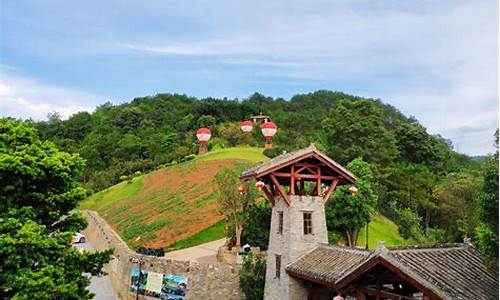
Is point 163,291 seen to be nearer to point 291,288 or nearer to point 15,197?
point 291,288

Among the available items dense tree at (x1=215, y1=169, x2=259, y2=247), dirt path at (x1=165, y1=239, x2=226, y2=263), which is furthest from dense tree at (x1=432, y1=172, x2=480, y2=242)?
dirt path at (x1=165, y1=239, x2=226, y2=263)

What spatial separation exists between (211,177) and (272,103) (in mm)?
53080

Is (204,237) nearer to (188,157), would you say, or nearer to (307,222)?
(307,222)

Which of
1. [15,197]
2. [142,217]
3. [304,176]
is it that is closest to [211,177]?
[142,217]

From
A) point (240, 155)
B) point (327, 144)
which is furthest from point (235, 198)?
point (240, 155)

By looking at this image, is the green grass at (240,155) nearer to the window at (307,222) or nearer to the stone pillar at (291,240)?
the stone pillar at (291,240)

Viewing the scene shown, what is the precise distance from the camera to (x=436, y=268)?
35.3 ft

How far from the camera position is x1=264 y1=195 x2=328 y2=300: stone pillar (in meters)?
15.3

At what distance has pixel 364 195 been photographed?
80.4 feet

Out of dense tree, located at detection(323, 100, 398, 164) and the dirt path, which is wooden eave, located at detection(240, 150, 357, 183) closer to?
the dirt path

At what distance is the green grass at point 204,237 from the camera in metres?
28.3

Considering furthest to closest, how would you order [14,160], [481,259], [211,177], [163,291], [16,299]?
[211,177]
[163,291]
[481,259]
[14,160]
[16,299]

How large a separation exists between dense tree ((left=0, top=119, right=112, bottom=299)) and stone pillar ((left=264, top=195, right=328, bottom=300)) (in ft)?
18.4

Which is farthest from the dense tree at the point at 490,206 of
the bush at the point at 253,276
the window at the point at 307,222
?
the bush at the point at 253,276
